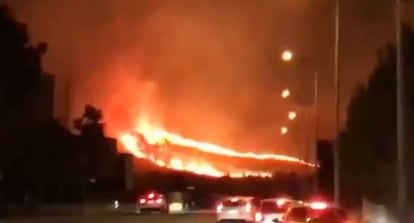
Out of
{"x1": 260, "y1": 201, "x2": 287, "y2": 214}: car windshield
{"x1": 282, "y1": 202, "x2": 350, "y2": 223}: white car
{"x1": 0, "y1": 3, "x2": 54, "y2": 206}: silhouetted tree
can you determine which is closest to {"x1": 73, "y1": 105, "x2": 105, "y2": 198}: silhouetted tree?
{"x1": 0, "y1": 3, "x2": 54, "y2": 206}: silhouetted tree

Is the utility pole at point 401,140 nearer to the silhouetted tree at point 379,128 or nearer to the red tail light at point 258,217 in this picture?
the silhouetted tree at point 379,128

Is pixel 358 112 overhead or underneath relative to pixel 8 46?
underneath

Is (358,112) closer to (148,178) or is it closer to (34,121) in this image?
(34,121)

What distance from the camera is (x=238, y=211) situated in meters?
47.6

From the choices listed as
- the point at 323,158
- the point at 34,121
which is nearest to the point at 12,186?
the point at 34,121

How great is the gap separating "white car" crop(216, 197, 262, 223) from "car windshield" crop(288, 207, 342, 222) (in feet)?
45.4

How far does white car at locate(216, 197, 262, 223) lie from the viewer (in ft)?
156

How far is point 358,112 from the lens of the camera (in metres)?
42.6

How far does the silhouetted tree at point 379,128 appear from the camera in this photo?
36.9 meters

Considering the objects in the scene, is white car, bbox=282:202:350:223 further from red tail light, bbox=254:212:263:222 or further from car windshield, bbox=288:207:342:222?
red tail light, bbox=254:212:263:222

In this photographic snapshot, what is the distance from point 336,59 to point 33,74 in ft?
86.4

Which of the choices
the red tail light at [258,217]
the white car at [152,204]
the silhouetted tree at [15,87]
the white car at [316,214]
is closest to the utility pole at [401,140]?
the white car at [316,214]

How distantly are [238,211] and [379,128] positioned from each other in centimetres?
1128

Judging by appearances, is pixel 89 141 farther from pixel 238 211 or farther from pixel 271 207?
pixel 271 207
